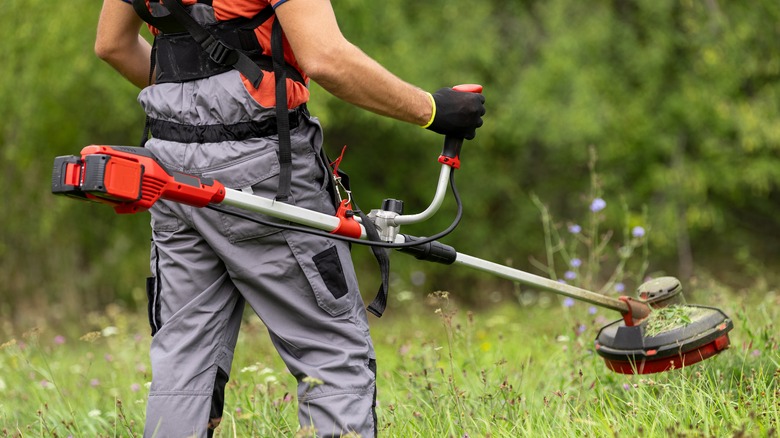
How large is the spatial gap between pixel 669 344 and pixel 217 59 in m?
1.82

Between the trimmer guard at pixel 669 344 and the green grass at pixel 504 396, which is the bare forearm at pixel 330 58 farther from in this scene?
the trimmer guard at pixel 669 344

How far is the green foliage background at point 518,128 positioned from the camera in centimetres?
1173

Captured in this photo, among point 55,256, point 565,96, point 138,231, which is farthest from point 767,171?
point 55,256

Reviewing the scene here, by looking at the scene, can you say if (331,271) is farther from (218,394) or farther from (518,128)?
(518,128)

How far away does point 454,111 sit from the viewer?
2961 millimetres

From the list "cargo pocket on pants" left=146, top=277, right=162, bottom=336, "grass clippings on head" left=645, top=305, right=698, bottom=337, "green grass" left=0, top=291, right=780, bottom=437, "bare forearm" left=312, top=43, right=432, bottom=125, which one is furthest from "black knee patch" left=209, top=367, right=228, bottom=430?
"grass clippings on head" left=645, top=305, right=698, bottom=337

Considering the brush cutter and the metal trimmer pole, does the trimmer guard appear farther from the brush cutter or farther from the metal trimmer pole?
the metal trimmer pole

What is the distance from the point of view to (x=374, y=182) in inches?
541

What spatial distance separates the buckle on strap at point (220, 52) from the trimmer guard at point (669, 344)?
171 cm

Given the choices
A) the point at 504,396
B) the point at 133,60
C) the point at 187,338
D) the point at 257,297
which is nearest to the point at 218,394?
the point at 187,338

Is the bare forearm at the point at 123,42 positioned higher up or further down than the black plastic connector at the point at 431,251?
higher up

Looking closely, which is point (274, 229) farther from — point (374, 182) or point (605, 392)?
point (374, 182)

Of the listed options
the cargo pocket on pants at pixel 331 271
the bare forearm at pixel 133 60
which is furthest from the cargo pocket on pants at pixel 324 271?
the bare forearm at pixel 133 60

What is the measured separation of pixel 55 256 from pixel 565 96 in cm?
691
